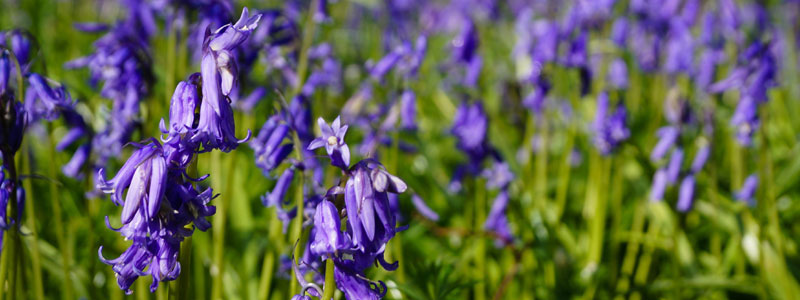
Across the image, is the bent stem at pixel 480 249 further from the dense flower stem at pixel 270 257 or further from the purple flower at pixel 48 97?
the purple flower at pixel 48 97

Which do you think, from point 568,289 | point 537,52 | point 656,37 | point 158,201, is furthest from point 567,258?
point 158,201

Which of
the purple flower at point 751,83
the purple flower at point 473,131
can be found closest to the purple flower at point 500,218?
the purple flower at point 473,131

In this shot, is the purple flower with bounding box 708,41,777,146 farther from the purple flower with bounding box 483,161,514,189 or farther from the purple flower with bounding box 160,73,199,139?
the purple flower with bounding box 160,73,199,139

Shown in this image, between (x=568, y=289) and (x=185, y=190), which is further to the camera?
(x=568, y=289)

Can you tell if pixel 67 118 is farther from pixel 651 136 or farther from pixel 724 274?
pixel 651 136

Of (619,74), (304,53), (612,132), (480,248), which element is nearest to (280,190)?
(304,53)

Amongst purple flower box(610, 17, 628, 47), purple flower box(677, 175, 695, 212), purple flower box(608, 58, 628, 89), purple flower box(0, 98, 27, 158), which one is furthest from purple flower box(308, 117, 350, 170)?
purple flower box(610, 17, 628, 47)

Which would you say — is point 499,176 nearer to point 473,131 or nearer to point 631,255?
point 473,131
